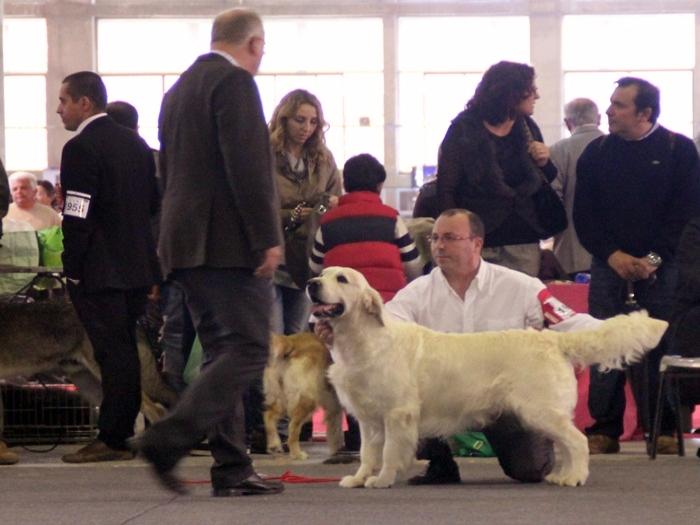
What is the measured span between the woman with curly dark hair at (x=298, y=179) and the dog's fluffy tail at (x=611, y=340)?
1.89 meters

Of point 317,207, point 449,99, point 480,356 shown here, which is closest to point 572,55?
point 449,99

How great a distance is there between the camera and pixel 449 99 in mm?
20719

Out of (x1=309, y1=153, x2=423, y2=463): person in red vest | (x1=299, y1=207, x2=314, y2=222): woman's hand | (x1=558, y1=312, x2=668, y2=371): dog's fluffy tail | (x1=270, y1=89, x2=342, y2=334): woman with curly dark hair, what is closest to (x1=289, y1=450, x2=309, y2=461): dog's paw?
(x1=309, y1=153, x2=423, y2=463): person in red vest

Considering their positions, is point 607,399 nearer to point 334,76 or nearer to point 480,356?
point 480,356

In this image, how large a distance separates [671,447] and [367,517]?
281 cm

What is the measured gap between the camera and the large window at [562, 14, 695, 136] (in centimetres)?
2025

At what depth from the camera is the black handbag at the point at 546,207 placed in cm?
694

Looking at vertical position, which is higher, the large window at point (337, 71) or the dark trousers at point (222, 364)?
the large window at point (337, 71)

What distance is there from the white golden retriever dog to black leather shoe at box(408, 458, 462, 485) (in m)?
0.27

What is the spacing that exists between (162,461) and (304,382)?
2371 millimetres

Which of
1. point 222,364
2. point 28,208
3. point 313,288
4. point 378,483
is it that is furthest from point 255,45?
point 28,208

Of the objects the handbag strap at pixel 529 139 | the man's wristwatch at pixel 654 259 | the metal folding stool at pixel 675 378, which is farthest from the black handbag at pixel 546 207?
the metal folding stool at pixel 675 378

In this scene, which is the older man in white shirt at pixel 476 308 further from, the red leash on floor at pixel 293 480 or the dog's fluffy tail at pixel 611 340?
the red leash on floor at pixel 293 480

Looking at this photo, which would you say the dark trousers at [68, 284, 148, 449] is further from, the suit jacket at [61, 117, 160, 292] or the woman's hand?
the woman's hand
